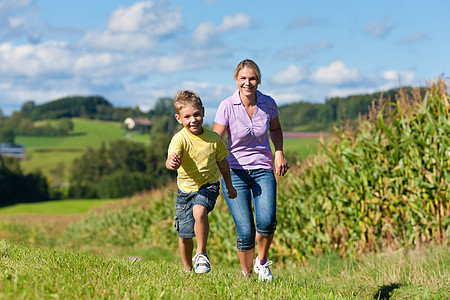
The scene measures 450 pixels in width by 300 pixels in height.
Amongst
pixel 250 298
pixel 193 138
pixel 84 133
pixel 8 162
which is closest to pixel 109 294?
pixel 250 298

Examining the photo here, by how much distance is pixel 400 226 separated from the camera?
29.6 ft

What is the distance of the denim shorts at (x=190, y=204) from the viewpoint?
4449 mm

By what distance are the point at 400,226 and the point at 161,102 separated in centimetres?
7885

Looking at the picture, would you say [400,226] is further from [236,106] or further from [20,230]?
[20,230]

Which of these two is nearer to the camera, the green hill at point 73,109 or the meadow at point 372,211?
the meadow at point 372,211

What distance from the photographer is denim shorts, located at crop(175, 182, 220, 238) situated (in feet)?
14.6

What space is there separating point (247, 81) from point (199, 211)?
1.51 metres

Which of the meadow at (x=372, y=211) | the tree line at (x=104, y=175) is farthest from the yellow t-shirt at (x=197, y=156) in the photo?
the tree line at (x=104, y=175)

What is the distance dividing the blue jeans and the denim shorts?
1.25ft

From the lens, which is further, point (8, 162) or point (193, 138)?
point (8, 162)

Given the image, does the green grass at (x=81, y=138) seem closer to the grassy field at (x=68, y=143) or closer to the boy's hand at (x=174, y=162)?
the grassy field at (x=68, y=143)

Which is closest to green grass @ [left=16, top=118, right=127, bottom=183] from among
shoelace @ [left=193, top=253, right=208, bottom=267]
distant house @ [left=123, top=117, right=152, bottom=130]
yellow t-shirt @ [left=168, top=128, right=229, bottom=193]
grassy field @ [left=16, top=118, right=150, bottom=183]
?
grassy field @ [left=16, top=118, right=150, bottom=183]

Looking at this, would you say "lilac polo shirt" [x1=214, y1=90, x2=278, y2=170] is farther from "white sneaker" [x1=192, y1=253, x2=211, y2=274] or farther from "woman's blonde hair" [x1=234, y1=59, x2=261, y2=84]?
"white sneaker" [x1=192, y1=253, x2=211, y2=274]

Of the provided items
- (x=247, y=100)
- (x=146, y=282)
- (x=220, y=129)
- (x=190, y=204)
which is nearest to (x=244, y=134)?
(x=220, y=129)
